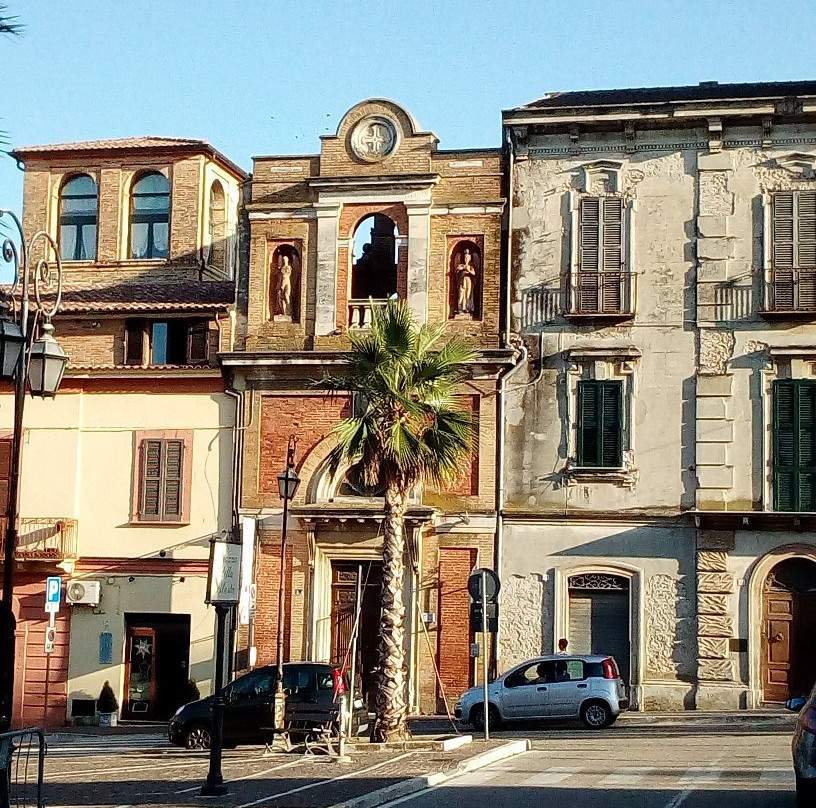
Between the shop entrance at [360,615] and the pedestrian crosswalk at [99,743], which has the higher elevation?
the shop entrance at [360,615]

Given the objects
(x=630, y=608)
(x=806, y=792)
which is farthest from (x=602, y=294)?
(x=806, y=792)

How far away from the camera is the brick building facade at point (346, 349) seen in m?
32.0

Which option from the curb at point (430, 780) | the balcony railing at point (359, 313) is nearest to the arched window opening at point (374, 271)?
the balcony railing at point (359, 313)

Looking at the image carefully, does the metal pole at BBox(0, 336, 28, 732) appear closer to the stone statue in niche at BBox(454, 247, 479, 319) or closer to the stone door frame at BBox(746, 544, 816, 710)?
the stone statue in niche at BBox(454, 247, 479, 319)

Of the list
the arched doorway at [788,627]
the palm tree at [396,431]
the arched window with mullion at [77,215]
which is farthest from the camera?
the arched window with mullion at [77,215]

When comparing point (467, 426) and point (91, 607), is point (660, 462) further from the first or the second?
point (91, 607)

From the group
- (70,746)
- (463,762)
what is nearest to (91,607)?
(70,746)

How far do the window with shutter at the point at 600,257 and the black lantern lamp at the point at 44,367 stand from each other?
16708 millimetres

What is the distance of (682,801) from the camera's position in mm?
15539

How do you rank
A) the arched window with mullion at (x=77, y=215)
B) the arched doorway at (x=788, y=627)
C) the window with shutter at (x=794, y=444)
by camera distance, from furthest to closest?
the arched window with mullion at (x=77, y=215) → the window with shutter at (x=794, y=444) → the arched doorway at (x=788, y=627)

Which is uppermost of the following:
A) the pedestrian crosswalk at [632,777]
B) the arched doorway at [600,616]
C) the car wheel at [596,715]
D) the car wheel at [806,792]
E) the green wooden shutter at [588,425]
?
the green wooden shutter at [588,425]

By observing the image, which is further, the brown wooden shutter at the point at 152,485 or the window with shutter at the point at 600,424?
the brown wooden shutter at the point at 152,485

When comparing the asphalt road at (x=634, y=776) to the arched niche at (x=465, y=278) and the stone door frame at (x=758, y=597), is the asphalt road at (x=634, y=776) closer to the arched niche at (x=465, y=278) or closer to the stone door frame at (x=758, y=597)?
the stone door frame at (x=758, y=597)

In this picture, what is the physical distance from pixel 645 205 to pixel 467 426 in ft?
30.3
